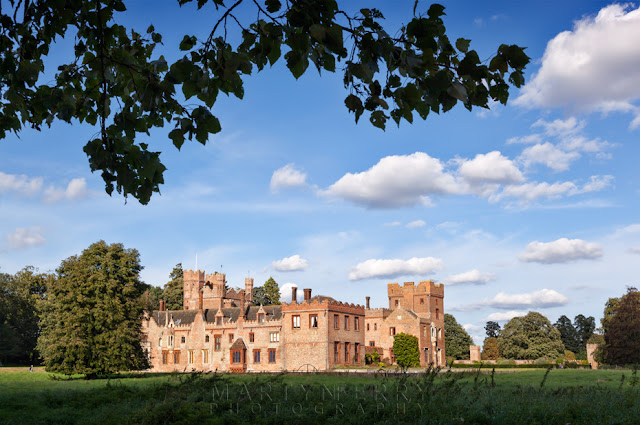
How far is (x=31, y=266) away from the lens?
74312mm

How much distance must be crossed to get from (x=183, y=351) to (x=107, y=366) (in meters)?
25.4

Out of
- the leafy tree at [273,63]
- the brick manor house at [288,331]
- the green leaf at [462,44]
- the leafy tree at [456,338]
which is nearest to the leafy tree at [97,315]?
the brick manor house at [288,331]

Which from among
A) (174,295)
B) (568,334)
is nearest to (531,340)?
(568,334)

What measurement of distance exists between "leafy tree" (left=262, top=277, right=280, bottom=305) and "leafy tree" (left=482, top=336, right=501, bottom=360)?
33625 millimetres

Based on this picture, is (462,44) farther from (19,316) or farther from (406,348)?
(19,316)

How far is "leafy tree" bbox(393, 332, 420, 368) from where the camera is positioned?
60062 mm

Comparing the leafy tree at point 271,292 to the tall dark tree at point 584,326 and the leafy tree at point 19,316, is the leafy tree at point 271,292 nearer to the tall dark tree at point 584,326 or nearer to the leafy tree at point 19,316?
the leafy tree at point 19,316

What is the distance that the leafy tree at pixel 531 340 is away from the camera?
78750 millimetres

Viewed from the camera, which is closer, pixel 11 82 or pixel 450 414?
pixel 11 82

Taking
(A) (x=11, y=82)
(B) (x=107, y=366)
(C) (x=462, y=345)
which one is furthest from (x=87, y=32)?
(C) (x=462, y=345)

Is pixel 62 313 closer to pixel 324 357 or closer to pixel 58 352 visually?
pixel 58 352

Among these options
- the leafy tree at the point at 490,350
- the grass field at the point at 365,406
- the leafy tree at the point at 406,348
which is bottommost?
the leafy tree at the point at 490,350

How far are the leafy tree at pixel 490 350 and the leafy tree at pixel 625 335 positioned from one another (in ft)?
94.8

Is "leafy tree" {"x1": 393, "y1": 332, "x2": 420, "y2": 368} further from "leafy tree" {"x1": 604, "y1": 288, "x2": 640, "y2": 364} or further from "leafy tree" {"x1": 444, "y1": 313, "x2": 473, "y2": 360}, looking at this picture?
"leafy tree" {"x1": 444, "y1": 313, "x2": 473, "y2": 360}
